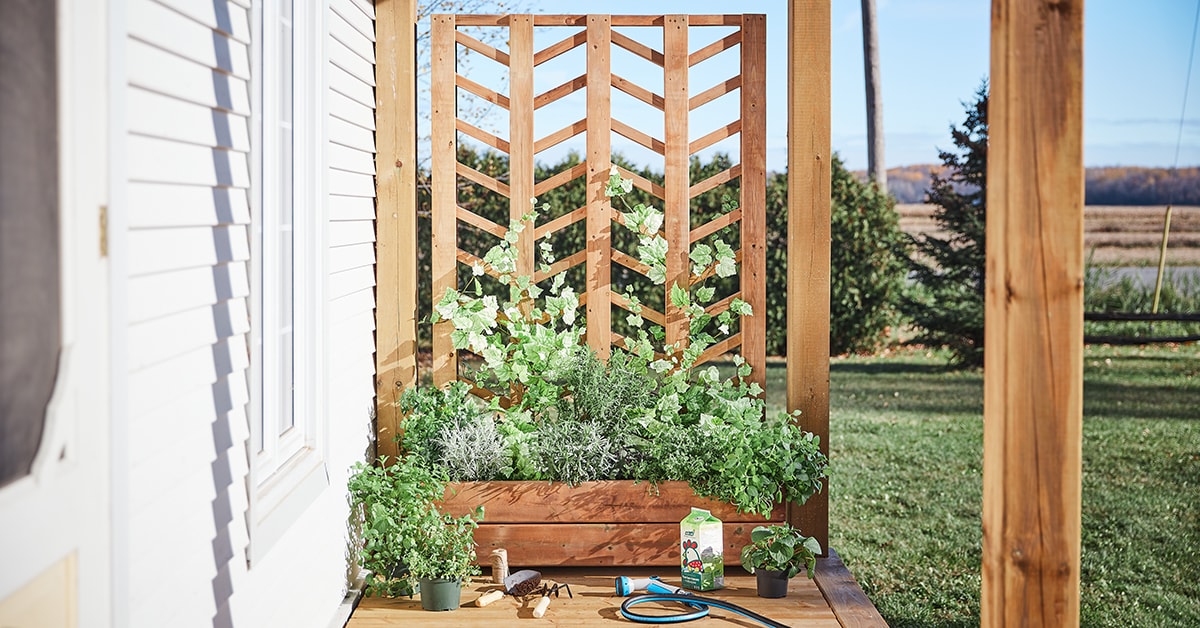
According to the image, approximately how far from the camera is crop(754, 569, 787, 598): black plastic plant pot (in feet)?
11.5

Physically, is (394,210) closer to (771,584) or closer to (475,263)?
(475,263)

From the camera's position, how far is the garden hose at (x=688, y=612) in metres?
3.26

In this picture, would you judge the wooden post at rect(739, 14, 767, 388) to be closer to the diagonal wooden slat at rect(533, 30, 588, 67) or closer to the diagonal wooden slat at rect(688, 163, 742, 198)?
the diagonal wooden slat at rect(688, 163, 742, 198)

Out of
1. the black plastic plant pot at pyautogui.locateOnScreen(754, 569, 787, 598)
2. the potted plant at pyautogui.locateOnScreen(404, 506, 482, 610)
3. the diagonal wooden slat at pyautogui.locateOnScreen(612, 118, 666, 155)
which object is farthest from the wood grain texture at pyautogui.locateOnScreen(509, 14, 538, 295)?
the black plastic plant pot at pyautogui.locateOnScreen(754, 569, 787, 598)

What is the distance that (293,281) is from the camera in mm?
2885

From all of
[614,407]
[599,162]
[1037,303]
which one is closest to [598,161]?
[599,162]

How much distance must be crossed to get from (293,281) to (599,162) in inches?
63.6

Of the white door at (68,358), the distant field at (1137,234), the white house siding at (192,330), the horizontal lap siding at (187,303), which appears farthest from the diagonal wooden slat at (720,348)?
the distant field at (1137,234)

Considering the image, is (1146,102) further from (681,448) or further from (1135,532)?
(681,448)

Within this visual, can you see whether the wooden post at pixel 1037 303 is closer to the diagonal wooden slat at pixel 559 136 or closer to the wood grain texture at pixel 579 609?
the wood grain texture at pixel 579 609

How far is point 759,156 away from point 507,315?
1.15m

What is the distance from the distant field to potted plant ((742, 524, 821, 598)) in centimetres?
613

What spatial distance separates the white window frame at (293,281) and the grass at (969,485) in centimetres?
314

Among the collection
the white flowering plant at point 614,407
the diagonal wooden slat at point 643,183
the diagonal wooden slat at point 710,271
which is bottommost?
the white flowering plant at point 614,407
